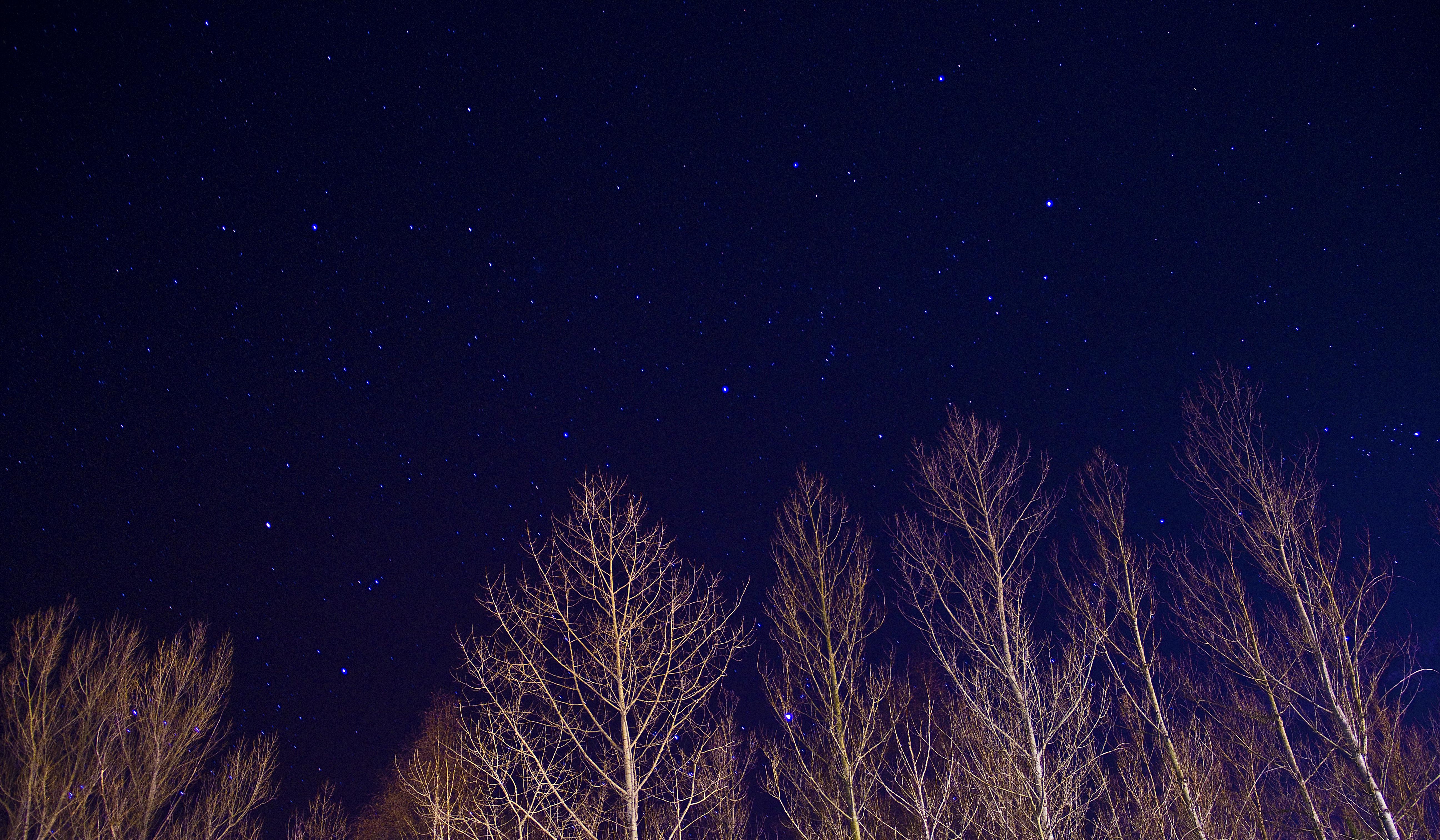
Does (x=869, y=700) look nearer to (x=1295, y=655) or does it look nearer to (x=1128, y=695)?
(x=1128, y=695)

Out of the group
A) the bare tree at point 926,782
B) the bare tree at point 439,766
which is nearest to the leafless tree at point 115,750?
the bare tree at point 439,766

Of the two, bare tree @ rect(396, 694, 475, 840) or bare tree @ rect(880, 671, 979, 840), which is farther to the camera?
bare tree @ rect(396, 694, 475, 840)

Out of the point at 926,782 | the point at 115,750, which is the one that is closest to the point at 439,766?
the point at 115,750

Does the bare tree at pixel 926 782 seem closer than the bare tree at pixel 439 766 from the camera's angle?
Yes

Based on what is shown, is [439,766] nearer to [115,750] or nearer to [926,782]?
[115,750]

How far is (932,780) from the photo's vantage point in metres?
18.0

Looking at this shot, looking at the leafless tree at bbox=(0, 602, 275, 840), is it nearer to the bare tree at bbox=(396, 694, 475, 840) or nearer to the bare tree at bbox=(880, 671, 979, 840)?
the bare tree at bbox=(396, 694, 475, 840)

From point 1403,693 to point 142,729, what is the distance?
79.1 ft

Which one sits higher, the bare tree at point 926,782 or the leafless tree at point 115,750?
the bare tree at point 926,782

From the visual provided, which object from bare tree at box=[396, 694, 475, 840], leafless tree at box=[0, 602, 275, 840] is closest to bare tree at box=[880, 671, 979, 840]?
bare tree at box=[396, 694, 475, 840]

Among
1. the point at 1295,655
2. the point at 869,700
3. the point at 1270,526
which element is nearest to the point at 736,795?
the point at 869,700

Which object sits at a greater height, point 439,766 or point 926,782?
point 926,782

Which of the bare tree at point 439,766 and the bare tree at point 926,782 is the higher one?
the bare tree at point 926,782

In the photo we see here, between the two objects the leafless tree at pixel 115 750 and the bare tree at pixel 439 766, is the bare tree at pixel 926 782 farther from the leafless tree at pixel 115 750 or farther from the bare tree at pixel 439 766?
the leafless tree at pixel 115 750
